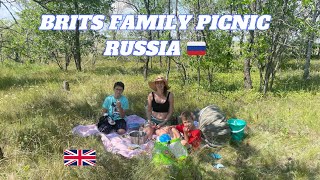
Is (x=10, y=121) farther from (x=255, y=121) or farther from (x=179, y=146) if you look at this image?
(x=255, y=121)

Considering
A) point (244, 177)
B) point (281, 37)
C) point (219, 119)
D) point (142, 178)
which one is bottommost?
point (244, 177)

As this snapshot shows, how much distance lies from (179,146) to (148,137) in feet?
3.44

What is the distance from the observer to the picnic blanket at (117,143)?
4579 mm

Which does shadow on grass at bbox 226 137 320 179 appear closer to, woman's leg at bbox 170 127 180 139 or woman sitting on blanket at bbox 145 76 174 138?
woman's leg at bbox 170 127 180 139

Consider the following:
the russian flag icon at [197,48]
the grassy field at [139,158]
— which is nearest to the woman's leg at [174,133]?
the grassy field at [139,158]

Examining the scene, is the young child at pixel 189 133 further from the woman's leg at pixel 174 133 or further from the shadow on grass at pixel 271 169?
the shadow on grass at pixel 271 169

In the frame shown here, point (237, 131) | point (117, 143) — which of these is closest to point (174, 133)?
point (117, 143)

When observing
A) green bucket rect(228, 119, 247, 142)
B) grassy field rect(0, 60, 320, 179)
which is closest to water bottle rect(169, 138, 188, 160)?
grassy field rect(0, 60, 320, 179)

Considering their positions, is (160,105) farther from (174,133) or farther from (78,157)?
(78,157)

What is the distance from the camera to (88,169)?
3383mm

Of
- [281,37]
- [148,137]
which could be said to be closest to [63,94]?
[148,137]

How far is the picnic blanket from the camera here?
4579mm

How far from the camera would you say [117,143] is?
5039 millimetres

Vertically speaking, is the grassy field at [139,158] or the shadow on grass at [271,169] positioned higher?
the grassy field at [139,158]
